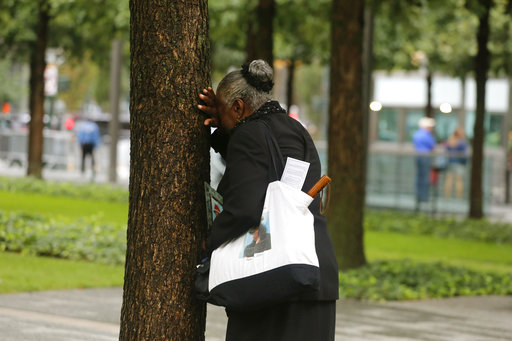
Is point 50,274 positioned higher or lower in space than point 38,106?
lower

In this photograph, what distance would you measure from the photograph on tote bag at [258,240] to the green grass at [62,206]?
38.0 ft

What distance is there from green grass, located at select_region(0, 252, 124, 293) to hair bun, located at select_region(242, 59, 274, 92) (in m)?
5.23

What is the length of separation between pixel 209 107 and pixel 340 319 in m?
4.34

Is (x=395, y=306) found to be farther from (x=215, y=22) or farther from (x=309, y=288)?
(x=215, y=22)

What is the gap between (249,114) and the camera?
13.6 ft

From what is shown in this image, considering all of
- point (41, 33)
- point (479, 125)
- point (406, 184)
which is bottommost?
point (406, 184)

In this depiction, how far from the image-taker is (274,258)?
388cm

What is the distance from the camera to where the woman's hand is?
4414 millimetres

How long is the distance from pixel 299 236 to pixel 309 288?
20 cm

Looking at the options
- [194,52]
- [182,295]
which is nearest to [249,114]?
[194,52]

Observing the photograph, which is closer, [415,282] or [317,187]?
[317,187]

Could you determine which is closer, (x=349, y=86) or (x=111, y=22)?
(x=349, y=86)

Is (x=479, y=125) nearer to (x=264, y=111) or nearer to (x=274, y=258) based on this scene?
(x=264, y=111)

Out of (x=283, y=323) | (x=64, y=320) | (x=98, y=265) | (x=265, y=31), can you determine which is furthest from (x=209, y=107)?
(x=265, y=31)
